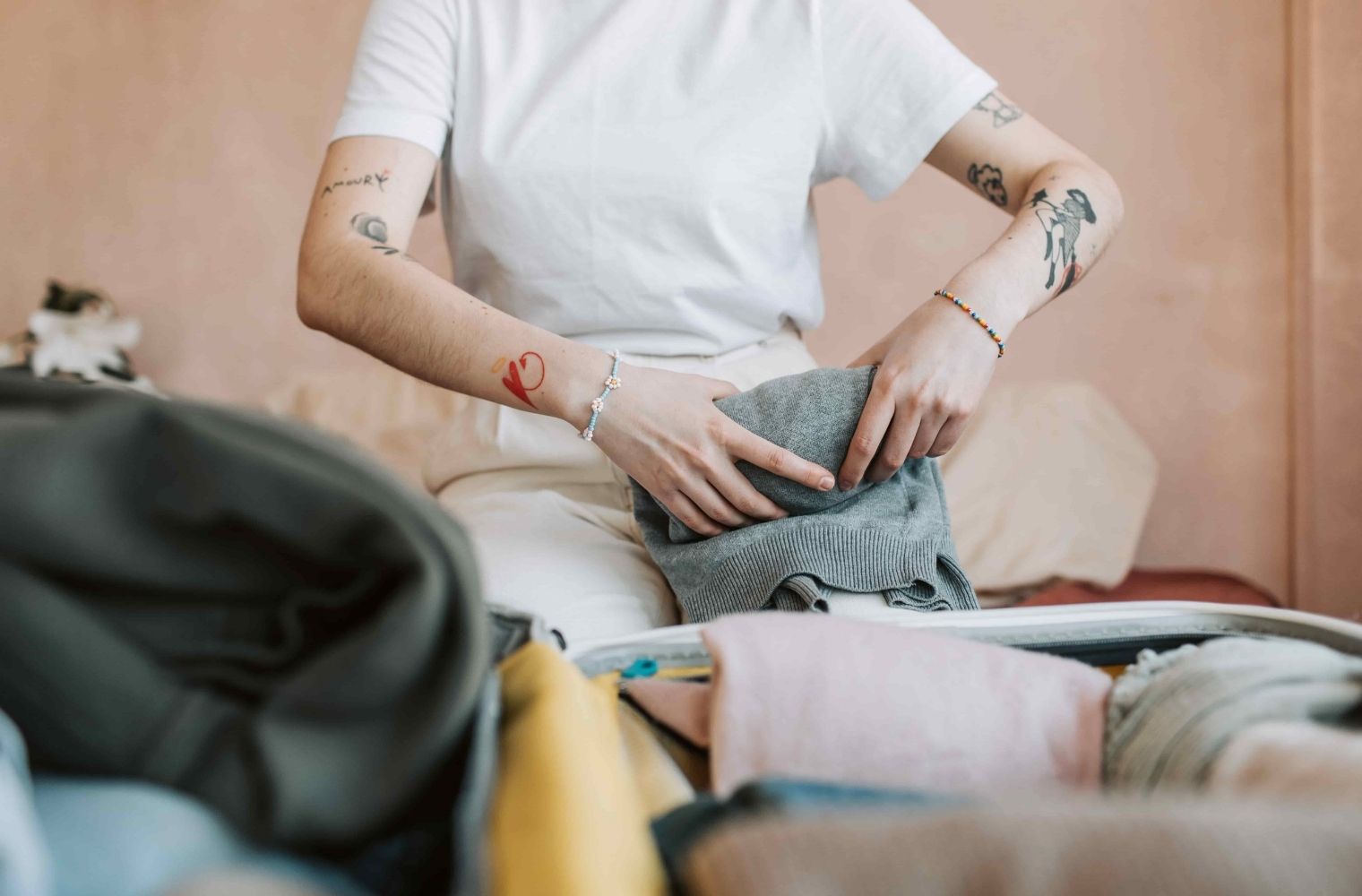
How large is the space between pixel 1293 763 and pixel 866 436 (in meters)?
0.46

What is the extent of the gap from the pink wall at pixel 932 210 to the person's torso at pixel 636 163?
1146 mm

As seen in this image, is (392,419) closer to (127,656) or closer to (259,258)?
(259,258)

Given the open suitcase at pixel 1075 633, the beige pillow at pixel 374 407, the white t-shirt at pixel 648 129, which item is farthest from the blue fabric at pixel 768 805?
the beige pillow at pixel 374 407

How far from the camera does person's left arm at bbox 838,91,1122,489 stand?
2.66 ft

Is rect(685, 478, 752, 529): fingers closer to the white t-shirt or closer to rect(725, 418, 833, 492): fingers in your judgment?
rect(725, 418, 833, 492): fingers

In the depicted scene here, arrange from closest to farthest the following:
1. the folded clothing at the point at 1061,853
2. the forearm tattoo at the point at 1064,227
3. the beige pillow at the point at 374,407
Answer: the folded clothing at the point at 1061,853 < the forearm tattoo at the point at 1064,227 < the beige pillow at the point at 374,407

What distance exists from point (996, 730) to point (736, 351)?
66 centimetres

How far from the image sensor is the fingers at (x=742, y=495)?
0.80 meters

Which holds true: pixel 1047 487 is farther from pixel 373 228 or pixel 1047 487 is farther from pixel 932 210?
pixel 373 228

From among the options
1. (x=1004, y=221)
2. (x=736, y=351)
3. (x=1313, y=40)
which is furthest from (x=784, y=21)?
(x=1313, y=40)

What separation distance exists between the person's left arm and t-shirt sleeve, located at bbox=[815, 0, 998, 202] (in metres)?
0.03

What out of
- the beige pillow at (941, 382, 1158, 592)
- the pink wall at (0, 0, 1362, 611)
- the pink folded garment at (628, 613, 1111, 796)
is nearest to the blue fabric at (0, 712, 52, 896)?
the pink folded garment at (628, 613, 1111, 796)

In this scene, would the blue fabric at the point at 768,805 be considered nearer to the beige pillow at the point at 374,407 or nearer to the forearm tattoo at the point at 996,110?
the forearm tattoo at the point at 996,110

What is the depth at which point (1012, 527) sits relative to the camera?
1.75 metres
